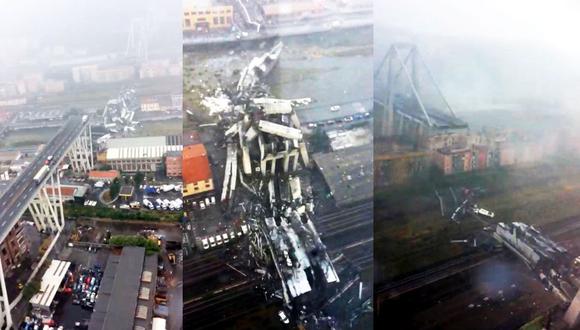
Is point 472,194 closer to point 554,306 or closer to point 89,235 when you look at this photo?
point 554,306

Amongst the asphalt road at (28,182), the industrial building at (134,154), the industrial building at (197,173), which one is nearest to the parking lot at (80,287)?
the asphalt road at (28,182)

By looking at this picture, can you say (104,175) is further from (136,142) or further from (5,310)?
(5,310)

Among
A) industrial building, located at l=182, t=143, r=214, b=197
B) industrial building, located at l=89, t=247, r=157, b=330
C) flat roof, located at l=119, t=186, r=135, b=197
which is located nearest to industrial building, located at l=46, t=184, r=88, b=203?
flat roof, located at l=119, t=186, r=135, b=197

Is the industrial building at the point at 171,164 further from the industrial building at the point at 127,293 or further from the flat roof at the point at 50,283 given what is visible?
the flat roof at the point at 50,283

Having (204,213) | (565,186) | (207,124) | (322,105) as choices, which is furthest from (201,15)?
(565,186)

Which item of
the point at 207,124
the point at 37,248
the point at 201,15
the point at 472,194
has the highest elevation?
the point at 201,15

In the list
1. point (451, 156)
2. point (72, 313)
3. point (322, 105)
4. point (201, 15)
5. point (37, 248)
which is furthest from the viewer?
point (37, 248)
